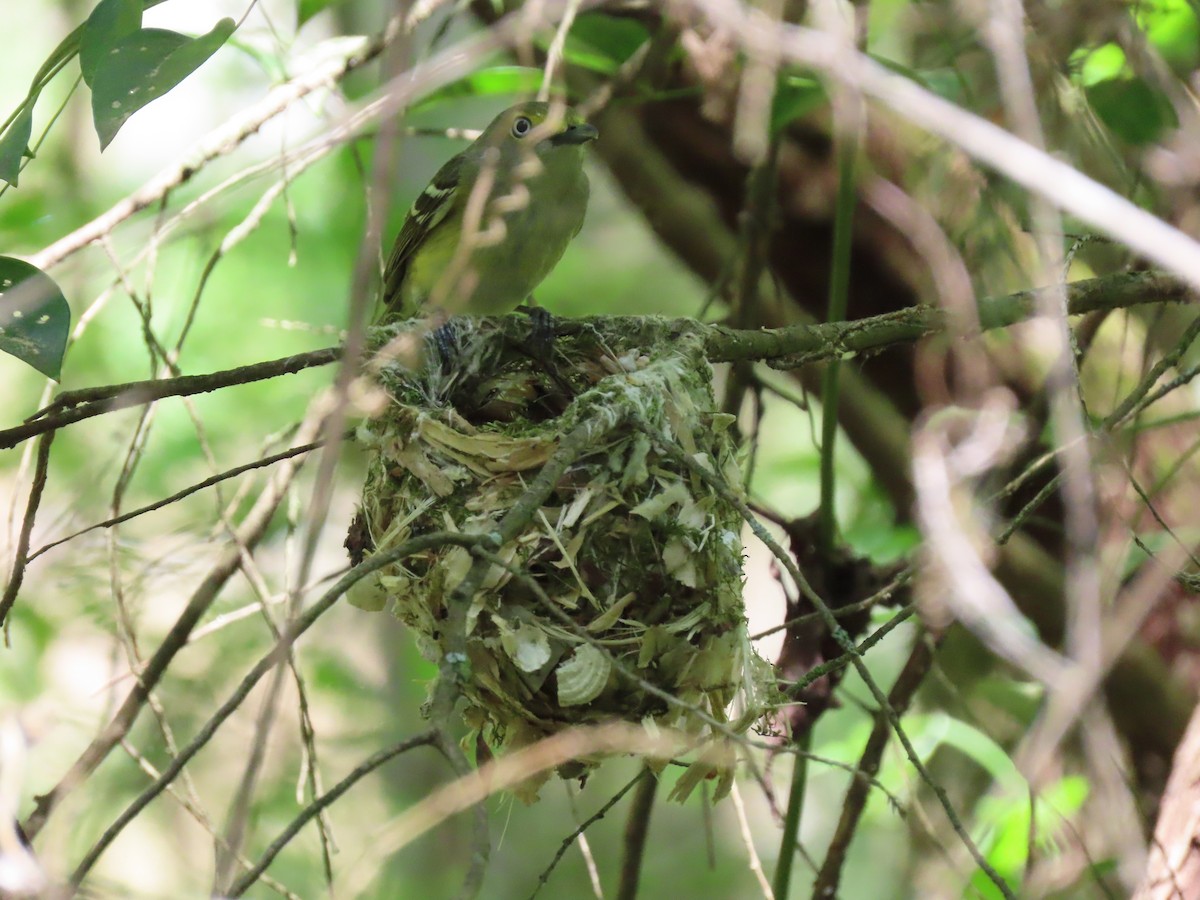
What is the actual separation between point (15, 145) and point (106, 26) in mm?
342

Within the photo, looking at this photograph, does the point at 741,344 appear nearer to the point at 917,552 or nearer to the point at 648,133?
the point at 917,552

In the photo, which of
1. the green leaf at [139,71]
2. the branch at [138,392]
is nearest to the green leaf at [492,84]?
the green leaf at [139,71]

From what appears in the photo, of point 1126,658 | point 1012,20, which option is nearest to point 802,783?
point 1126,658

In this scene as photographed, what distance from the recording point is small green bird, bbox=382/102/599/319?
13.8 feet

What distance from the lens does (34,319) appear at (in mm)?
2322

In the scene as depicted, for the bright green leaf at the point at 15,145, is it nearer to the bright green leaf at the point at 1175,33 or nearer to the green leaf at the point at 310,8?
the green leaf at the point at 310,8

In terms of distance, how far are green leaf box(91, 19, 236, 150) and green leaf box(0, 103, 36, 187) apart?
0.56 feet

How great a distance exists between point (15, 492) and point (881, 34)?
14.5 ft

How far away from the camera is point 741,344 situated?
2.80 m

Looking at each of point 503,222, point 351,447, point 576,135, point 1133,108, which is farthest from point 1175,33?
point 351,447

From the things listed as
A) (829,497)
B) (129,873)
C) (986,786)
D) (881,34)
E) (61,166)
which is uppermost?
(61,166)

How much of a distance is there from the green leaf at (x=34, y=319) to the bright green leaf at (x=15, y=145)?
199 millimetres

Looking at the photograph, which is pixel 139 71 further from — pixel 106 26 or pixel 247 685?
pixel 247 685

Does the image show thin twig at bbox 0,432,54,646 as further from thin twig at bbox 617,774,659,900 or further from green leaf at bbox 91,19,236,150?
thin twig at bbox 617,774,659,900
